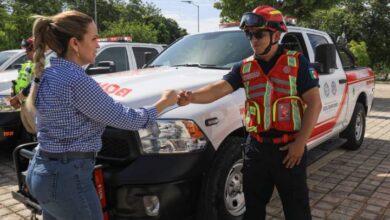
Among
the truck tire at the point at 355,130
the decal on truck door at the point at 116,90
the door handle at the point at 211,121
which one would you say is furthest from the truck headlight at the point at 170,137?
the truck tire at the point at 355,130

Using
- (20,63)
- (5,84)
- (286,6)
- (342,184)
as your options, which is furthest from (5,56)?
(286,6)

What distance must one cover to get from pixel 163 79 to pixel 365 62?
59.8ft

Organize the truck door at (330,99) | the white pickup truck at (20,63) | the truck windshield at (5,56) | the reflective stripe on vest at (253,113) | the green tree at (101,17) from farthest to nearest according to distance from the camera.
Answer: the green tree at (101,17)
the truck windshield at (5,56)
the white pickup truck at (20,63)
the truck door at (330,99)
the reflective stripe on vest at (253,113)

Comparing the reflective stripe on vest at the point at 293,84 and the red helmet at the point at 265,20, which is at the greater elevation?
the red helmet at the point at 265,20

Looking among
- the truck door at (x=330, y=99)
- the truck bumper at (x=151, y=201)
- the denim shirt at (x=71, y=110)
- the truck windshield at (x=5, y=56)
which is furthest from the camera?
the truck windshield at (x=5, y=56)

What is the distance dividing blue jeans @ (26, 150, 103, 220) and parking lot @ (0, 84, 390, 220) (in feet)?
7.74

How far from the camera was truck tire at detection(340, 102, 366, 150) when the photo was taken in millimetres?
6348

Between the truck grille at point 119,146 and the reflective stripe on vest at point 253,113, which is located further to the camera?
the truck grille at point 119,146

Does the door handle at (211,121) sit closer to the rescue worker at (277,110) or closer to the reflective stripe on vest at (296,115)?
the rescue worker at (277,110)

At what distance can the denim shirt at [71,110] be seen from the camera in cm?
190

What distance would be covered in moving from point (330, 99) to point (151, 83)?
2.63 metres

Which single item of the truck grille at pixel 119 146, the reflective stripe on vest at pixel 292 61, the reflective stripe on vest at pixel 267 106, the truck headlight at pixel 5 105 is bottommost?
the truck headlight at pixel 5 105

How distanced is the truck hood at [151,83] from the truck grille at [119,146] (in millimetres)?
234

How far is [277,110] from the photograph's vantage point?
2576 mm
